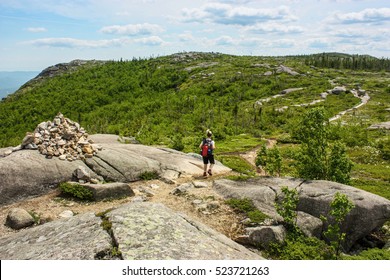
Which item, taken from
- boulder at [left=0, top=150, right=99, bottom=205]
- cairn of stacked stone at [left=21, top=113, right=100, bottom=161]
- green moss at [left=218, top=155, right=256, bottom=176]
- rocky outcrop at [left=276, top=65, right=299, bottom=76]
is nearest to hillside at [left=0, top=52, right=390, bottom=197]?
green moss at [left=218, top=155, right=256, bottom=176]

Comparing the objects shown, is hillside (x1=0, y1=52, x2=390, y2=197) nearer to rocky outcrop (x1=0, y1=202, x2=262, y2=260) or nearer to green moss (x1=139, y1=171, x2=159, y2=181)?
green moss (x1=139, y1=171, x2=159, y2=181)

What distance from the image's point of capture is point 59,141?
68.7 ft

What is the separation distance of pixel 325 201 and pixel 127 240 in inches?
413

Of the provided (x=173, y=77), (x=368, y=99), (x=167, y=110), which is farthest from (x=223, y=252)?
(x=173, y=77)

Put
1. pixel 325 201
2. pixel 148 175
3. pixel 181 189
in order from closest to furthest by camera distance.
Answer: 1. pixel 325 201
2. pixel 181 189
3. pixel 148 175

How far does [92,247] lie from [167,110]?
269ft

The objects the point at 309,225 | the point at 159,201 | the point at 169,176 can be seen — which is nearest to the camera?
the point at 309,225

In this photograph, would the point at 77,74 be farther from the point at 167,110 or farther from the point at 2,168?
the point at 2,168

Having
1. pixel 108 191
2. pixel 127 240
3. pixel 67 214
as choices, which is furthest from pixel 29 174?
pixel 127 240

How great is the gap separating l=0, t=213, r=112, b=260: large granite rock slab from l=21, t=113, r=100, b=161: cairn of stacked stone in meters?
8.81

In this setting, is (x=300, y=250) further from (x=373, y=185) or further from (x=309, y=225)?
(x=373, y=185)

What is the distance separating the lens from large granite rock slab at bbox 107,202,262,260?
978 cm

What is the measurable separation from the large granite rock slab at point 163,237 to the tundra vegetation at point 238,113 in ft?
12.2

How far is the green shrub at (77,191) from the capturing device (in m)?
18.0
